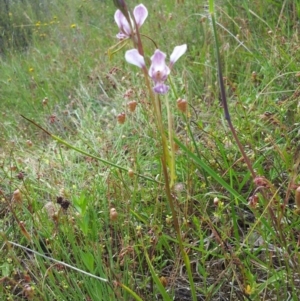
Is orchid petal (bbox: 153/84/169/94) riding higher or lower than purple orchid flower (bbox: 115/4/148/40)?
lower

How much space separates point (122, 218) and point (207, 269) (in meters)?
0.29

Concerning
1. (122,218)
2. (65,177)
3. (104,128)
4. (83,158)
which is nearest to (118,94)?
(104,128)

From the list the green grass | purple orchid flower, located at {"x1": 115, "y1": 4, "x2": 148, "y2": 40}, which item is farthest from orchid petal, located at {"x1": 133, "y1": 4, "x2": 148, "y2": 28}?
the green grass

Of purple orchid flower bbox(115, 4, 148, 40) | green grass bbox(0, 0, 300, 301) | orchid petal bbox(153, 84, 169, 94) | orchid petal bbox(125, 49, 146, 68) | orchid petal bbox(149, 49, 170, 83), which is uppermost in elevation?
purple orchid flower bbox(115, 4, 148, 40)

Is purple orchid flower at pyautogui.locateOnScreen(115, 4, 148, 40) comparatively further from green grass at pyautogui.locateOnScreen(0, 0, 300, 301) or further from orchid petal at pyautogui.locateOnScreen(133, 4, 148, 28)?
green grass at pyautogui.locateOnScreen(0, 0, 300, 301)

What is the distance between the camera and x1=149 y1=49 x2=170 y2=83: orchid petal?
0.59 meters

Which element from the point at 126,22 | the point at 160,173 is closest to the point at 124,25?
the point at 126,22

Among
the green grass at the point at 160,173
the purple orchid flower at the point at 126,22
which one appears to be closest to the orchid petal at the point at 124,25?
the purple orchid flower at the point at 126,22

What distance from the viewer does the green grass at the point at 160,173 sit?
0.84 metres

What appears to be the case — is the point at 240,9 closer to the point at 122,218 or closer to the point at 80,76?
the point at 80,76

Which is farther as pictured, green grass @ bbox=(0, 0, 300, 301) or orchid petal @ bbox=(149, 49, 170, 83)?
green grass @ bbox=(0, 0, 300, 301)

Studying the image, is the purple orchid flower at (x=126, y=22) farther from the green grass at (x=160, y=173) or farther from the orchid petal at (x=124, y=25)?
the green grass at (x=160, y=173)

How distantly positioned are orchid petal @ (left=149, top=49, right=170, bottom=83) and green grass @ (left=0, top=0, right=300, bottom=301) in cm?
3

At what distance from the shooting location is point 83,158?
164 cm
